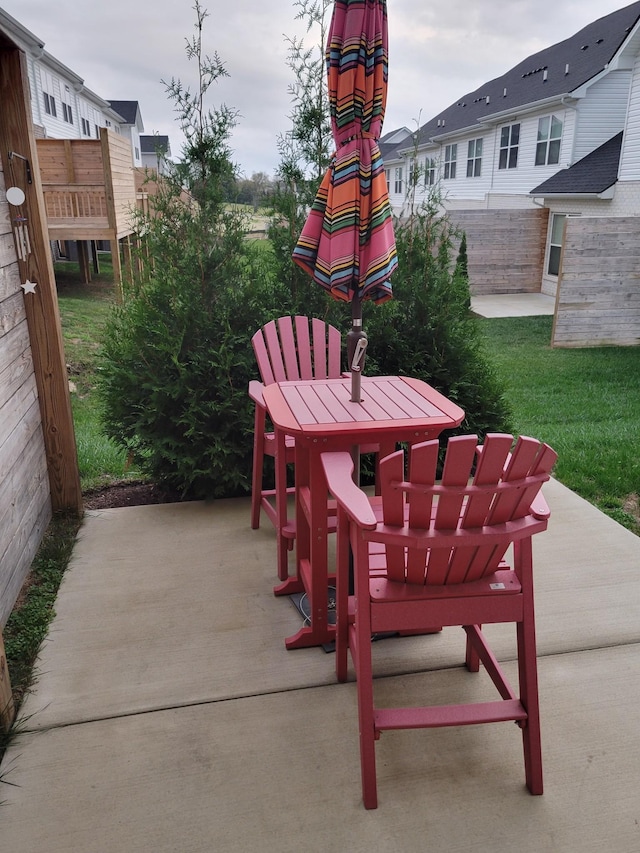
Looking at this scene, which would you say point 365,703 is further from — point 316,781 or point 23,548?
point 23,548

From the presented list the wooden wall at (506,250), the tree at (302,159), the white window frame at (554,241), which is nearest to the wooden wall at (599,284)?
the wooden wall at (506,250)

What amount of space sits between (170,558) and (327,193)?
1.87 meters

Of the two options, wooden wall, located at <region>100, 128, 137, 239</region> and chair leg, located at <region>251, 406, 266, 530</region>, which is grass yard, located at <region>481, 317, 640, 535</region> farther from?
wooden wall, located at <region>100, 128, 137, 239</region>

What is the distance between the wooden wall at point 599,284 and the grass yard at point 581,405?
296 mm

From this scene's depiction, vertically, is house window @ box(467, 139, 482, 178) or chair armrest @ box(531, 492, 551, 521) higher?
house window @ box(467, 139, 482, 178)

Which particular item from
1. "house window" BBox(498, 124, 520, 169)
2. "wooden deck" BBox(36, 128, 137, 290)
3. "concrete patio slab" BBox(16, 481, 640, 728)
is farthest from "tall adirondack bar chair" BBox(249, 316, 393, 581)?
"house window" BBox(498, 124, 520, 169)

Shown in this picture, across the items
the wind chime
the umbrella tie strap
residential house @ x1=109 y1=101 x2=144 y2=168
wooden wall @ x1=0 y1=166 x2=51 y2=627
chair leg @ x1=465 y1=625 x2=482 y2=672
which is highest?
residential house @ x1=109 y1=101 x2=144 y2=168

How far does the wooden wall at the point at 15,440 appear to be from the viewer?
270 centimetres

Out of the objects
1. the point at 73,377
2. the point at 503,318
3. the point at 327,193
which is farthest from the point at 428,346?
the point at 503,318

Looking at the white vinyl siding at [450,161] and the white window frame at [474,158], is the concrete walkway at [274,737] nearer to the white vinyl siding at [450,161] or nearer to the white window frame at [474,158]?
the white window frame at [474,158]

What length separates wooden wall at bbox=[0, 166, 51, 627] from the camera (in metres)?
2.70

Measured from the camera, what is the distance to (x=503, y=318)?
11.6 m

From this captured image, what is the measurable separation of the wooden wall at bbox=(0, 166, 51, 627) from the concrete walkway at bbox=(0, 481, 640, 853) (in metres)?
0.28

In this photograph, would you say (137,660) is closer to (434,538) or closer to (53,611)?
(53,611)
